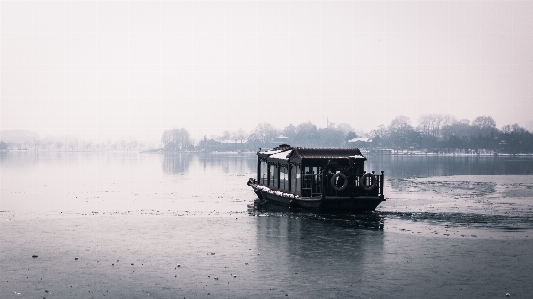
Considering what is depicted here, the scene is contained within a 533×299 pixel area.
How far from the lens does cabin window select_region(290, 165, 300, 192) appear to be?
42.2 metres

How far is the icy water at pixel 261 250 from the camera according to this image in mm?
20266

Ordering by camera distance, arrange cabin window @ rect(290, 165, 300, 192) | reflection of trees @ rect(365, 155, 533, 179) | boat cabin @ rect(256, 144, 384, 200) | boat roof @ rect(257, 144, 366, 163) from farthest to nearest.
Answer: reflection of trees @ rect(365, 155, 533, 179) < cabin window @ rect(290, 165, 300, 192) < boat roof @ rect(257, 144, 366, 163) < boat cabin @ rect(256, 144, 384, 200)

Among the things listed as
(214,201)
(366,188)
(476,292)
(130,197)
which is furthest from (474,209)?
(130,197)

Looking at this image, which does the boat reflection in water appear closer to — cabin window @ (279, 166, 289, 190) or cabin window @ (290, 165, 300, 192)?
cabin window @ (290, 165, 300, 192)

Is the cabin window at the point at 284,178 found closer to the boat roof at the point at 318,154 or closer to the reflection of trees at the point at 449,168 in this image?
the boat roof at the point at 318,154

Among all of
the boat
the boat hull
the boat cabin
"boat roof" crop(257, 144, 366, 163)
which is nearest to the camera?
the boat hull

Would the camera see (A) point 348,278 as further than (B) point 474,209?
No

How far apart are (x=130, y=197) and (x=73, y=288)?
118ft

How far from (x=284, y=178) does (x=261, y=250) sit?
1795 cm

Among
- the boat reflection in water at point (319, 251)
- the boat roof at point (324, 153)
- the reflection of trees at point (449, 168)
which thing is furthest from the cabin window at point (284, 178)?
the reflection of trees at point (449, 168)

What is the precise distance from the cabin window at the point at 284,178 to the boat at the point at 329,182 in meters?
1.18

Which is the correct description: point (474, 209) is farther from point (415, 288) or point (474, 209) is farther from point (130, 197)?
point (130, 197)

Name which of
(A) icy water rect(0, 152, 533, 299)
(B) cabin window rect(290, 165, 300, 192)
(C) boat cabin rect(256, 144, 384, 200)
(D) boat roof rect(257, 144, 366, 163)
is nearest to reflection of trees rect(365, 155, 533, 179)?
(D) boat roof rect(257, 144, 366, 163)

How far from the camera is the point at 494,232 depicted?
1284 inches
